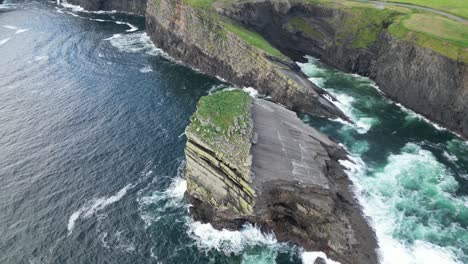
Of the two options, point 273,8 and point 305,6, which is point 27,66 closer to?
point 273,8

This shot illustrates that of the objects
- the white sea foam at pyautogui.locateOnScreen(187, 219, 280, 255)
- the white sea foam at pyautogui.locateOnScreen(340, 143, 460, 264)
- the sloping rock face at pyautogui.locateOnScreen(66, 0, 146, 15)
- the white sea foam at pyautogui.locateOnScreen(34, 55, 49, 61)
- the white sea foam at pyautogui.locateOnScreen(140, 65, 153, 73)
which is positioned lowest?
the white sea foam at pyautogui.locateOnScreen(34, 55, 49, 61)

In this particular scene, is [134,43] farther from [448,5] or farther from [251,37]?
[448,5]

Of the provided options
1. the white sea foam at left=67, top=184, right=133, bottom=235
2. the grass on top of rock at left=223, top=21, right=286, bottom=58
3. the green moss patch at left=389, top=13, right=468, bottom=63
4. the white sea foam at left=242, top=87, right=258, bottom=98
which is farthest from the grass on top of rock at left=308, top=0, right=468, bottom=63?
the white sea foam at left=67, top=184, right=133, bottom=235

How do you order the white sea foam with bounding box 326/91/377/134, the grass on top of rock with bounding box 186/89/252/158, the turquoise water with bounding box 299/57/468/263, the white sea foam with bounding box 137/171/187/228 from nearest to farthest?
the turquoise water with bounding box 299/57/468/263, the grass on top of rock with bounding box 186/89/252/158, the white sea foam with bounding box 137/171/187/228, the white sea foam with bounding box 326/91/377/134

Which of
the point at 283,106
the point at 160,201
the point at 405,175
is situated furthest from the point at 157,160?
the point at 405,175

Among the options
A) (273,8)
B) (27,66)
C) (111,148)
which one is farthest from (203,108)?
(27,66)

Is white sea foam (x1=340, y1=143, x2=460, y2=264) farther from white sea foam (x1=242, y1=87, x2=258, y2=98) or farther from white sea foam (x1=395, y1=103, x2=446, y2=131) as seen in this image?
white sea foam (x1=242, y1=87, x2=258, y2=98)

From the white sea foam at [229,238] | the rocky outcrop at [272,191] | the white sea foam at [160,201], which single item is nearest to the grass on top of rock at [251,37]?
the rocky outcrop at [272,191]
